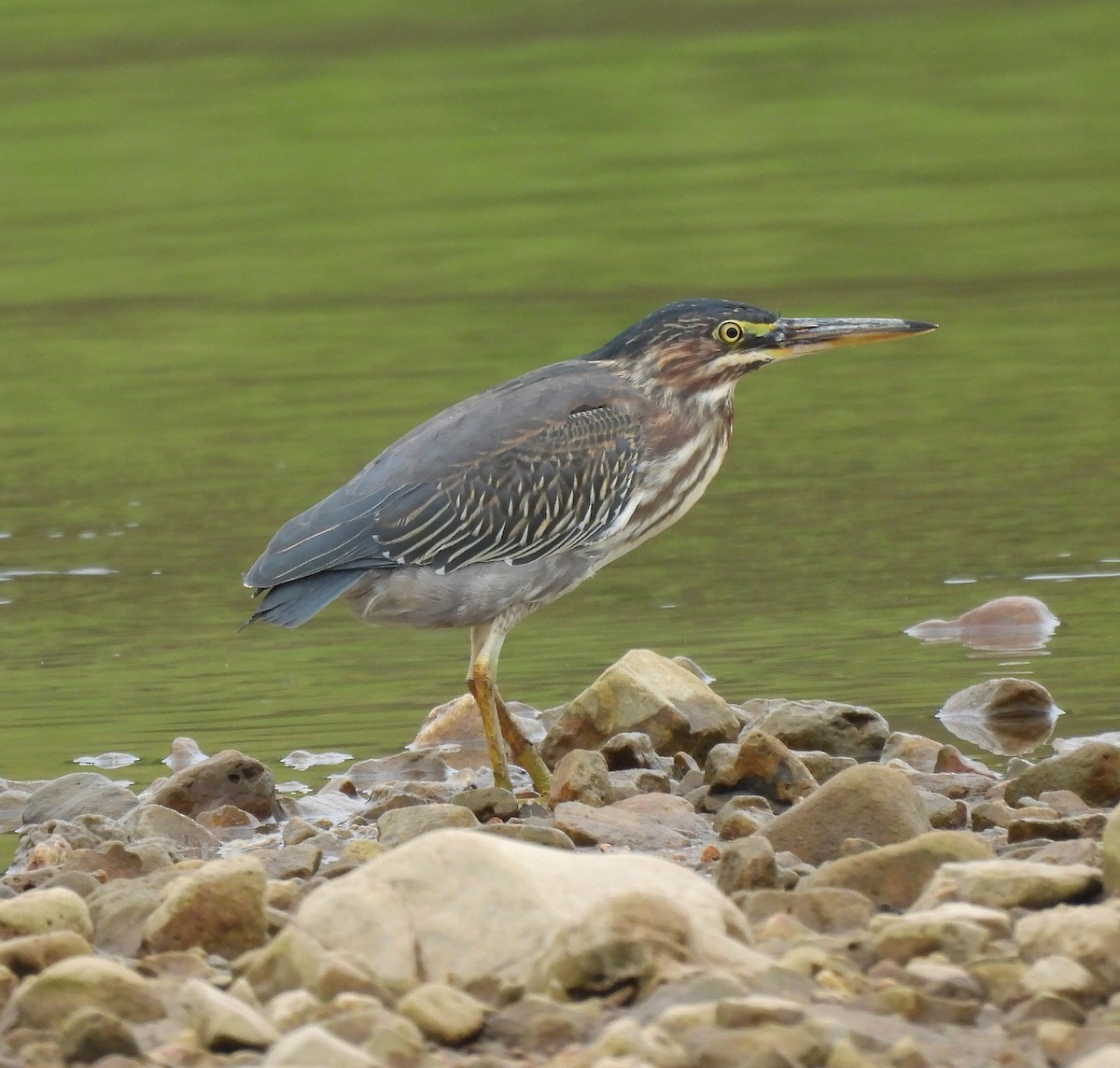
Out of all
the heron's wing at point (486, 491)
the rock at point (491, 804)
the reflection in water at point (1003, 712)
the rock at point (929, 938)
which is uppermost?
the heron's wing at point (486, 491)

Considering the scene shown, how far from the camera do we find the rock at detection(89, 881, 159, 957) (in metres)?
5.34

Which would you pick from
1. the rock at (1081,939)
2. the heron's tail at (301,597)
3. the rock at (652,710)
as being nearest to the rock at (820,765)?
the rock at (652,710)

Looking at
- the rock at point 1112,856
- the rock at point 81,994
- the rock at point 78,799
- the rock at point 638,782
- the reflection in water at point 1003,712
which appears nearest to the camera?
the rock at point 81,994

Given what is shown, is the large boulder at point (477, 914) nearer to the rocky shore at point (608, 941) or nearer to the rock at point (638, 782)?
the rocky shore at point (608, 941)

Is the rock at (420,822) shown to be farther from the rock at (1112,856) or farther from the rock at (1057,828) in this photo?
the rock at (1112,856)

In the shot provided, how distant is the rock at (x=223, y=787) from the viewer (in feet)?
23.4

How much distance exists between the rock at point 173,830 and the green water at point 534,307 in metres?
1.04

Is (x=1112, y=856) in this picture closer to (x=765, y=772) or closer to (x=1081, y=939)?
(x=1081, y=939)

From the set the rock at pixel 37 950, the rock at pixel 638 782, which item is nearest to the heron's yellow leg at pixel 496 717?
the rock at pixel 638 782

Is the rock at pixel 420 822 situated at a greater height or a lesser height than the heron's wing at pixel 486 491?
lesser

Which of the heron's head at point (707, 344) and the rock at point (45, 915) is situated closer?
the rock at point (45, 915)

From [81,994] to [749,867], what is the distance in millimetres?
1547

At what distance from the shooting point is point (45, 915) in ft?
17.4

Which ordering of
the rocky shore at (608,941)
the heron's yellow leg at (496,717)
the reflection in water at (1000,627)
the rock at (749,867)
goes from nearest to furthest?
1. the rocky shore at (608,941)
2. the rock at (749,867)
3. the heron's yellow leg at (496,717)
4. the reflection in water at (1000,627)
